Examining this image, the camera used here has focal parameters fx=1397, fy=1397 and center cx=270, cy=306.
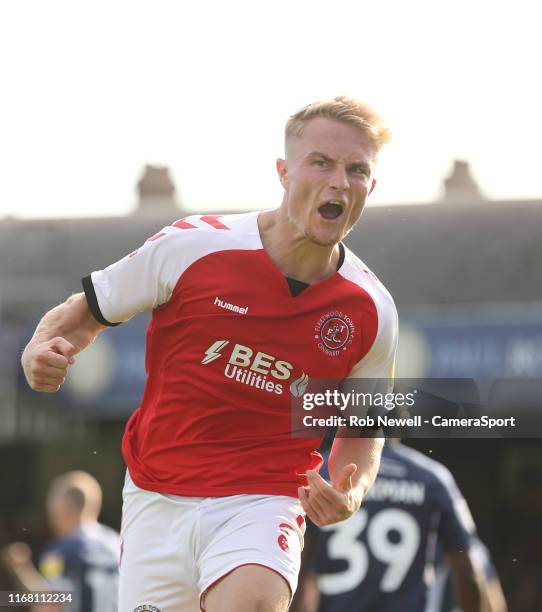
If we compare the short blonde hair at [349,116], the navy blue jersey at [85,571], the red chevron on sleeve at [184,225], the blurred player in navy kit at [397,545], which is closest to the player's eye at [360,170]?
the short blonde hair at [349,116]

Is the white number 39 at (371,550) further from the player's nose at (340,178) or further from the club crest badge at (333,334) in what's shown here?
the player's nose at (340,178)

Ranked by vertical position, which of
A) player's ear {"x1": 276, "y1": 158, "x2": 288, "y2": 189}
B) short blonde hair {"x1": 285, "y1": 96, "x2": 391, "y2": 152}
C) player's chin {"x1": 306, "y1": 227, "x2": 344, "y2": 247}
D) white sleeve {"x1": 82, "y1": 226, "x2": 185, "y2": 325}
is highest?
short blonde hair {"x1": 285, "y1": 96, "x2": 391, "y2": 152}

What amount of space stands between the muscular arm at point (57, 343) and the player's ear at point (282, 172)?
845 mm

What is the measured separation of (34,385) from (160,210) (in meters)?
16.0

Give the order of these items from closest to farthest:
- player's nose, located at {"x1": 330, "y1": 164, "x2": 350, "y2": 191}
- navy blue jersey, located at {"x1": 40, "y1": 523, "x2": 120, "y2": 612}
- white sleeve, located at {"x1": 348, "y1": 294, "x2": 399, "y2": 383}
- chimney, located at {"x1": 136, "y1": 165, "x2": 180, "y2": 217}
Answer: player's nose, located at {"x1": 330, "y1": 164, "x2": 350, "y2": 191} < white sleeve, located at {"x1": 348, "y1": 294, "x2": 399, "y2": 383} < navy blue jersey, located at {"x1": 40, "y1": 523, "x2": 120, "y2": 612} < chimney, located at {"x1": 136, "y1": 165, "x2": 180, "y2": 217}

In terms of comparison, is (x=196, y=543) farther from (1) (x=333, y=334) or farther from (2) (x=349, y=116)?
(2) (x=349, y=116)

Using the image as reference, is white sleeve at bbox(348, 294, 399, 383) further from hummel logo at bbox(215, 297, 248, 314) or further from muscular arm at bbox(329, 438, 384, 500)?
hummel logo at bbox(215, 297, 248, 314)

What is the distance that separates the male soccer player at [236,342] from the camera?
496 centimetres

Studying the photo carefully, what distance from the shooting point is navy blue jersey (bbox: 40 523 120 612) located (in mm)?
8961

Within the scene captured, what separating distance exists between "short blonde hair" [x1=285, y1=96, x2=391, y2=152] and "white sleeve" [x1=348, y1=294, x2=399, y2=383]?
1.96 ft

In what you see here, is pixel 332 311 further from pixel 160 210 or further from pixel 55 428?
pixel 160 210

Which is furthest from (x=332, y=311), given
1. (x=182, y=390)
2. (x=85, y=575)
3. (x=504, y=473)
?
(x=504, y=473)

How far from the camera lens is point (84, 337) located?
5016mm

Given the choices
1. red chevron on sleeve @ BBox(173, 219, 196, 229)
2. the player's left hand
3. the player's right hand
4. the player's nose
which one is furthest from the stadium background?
the player's right hand
